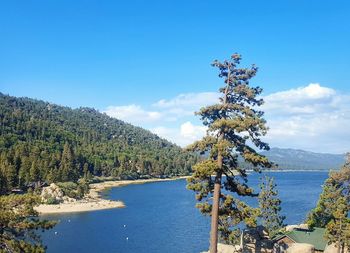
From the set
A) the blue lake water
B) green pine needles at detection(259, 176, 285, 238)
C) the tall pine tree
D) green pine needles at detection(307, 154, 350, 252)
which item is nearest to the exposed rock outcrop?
the blue lake water

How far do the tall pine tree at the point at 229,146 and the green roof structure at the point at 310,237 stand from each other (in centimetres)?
3043

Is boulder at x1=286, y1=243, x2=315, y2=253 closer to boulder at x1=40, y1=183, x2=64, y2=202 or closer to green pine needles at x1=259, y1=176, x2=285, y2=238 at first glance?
green pine needles at x1=259, y1=176, x2=285, y2=238

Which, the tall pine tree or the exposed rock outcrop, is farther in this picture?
the exposed rock outcrop

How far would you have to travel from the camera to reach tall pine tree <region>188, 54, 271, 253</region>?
25.8 meters

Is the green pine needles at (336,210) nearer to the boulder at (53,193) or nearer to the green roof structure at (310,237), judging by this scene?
the green roof structure at (310,237)

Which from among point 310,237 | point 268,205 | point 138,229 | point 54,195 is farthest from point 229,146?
point 54,195

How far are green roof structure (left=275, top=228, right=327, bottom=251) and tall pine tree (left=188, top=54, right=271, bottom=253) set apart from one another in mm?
30433

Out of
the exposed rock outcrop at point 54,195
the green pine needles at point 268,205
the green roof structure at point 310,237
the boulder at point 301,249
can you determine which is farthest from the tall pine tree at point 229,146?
the exposed rock outcrop at point 54,195

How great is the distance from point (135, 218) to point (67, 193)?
33.4 m

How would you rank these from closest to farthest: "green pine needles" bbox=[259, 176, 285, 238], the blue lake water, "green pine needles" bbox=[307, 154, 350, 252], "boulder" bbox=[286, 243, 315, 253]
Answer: "boulder" bbox=[286, 243, 315, 253]
"green pine needles" bbox=[307, 154, 350, 252]
"green pine needles" bbox=[259, 176, 285, 238]
the blue lake water

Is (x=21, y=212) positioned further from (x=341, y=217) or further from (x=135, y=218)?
(x=135, y=218)

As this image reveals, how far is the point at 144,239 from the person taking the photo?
287 feet

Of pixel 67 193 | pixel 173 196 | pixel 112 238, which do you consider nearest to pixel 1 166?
pixel 67 193

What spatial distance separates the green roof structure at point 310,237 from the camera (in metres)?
54.7
